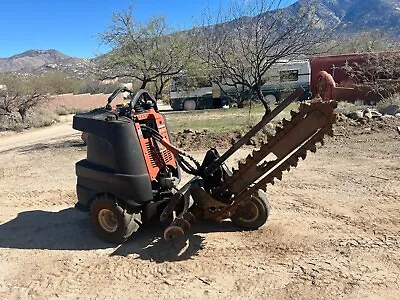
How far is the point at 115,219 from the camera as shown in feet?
16.0

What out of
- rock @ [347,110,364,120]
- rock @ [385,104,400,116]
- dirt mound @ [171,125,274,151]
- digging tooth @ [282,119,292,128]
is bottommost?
dirt mound @ [171,125,274,151]

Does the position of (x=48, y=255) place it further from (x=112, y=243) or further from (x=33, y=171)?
(x=33, y=171)

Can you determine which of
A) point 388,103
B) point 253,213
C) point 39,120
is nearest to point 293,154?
point 253,213

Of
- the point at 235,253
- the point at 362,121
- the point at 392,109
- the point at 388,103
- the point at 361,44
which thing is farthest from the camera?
the point at 361,44

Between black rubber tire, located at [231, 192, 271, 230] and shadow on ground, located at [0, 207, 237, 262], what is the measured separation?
154 mm

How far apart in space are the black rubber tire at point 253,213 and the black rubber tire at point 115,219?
1301 millimetres

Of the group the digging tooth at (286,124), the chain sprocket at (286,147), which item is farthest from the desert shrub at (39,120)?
the digging tooth at (286,124)

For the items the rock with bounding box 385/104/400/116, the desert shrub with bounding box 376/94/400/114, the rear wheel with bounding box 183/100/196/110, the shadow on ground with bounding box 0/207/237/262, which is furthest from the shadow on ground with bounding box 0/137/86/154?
the rear wheel with bounding box 183/100/196/110

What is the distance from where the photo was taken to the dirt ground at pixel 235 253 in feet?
12.8

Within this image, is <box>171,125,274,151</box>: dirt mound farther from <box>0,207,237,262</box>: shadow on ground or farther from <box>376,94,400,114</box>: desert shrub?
<box>0,207,237,262</box>: shadow on ground

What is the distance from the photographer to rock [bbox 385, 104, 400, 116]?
44.0ft

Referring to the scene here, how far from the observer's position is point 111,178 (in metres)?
4.82

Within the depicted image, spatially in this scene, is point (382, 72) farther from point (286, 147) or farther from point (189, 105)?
point (286, 147)

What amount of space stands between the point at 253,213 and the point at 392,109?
10.7 m
